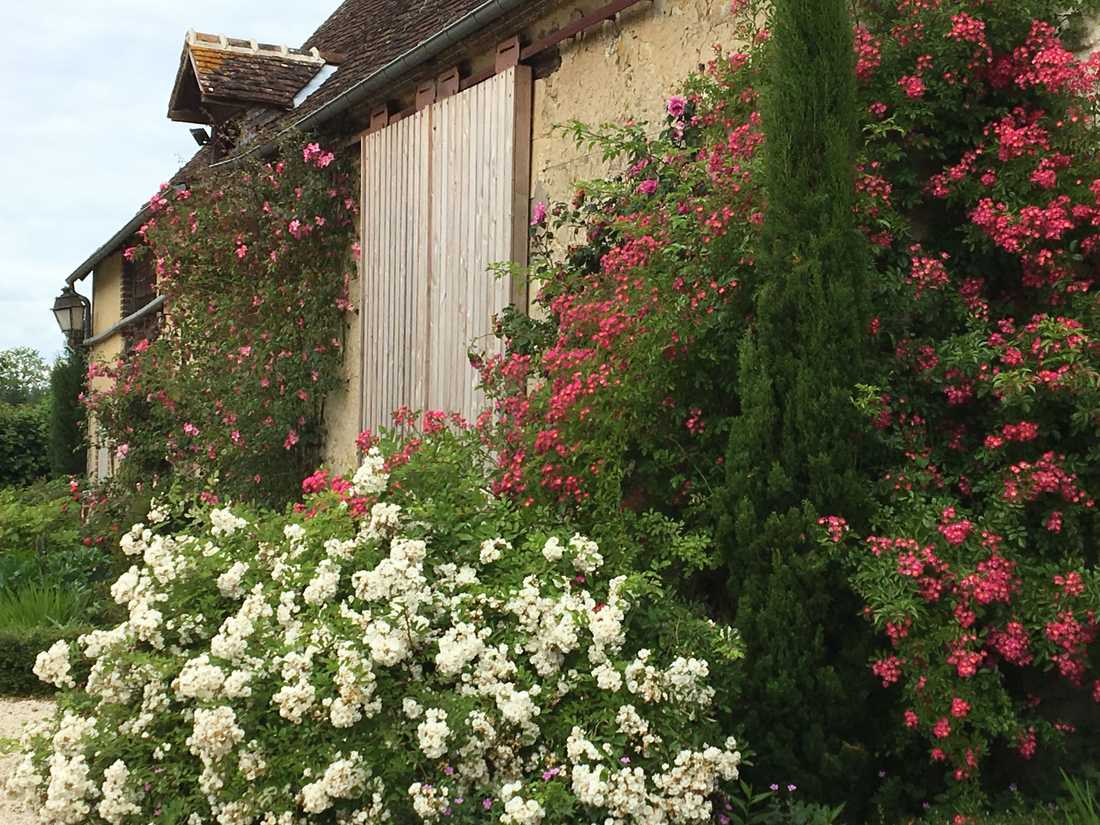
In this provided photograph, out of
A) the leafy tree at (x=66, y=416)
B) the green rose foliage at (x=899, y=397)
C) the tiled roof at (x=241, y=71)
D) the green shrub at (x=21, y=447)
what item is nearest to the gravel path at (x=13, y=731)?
the green rose foliage at (x=899, y=397)

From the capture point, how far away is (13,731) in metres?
5.80

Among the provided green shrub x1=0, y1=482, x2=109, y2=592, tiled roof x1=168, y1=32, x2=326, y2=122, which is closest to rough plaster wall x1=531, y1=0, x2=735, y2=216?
green shrub x1=0, y1=482, x2=109, y2=592

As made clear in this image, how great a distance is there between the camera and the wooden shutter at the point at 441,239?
6680 millimetres

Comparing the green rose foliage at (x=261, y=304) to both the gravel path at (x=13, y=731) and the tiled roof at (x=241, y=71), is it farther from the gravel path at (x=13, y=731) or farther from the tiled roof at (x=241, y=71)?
the gravel path at (x=13, y=731)

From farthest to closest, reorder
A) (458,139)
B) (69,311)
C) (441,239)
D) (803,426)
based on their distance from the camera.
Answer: (69,311)
(441,239)
(458,139)
(803,426)

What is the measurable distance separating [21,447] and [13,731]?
15467 millimetres

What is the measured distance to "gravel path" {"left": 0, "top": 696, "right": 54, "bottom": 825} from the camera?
4520 millimetres

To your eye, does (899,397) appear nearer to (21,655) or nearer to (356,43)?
(21,655)

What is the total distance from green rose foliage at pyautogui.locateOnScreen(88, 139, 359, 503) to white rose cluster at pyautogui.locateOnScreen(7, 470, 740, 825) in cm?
488

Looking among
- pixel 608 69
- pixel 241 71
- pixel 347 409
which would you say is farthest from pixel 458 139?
pixel 241 71

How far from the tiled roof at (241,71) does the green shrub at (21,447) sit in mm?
9804

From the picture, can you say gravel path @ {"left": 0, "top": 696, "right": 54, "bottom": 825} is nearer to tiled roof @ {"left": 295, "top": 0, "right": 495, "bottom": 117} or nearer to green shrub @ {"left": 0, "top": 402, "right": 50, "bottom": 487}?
tiled roof @ {"left": 295, "top": 0, "right": 495, "bottom": 117}

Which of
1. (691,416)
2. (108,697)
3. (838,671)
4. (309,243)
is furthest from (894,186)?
(309,243)

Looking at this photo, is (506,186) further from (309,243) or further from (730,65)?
(309,243)
